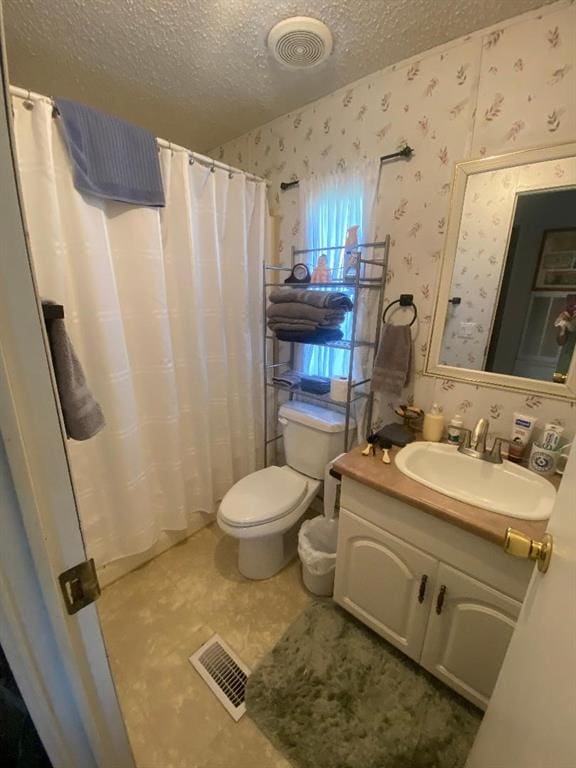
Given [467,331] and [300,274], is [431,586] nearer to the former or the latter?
[467,331]

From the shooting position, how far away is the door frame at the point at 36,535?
1.22 feet

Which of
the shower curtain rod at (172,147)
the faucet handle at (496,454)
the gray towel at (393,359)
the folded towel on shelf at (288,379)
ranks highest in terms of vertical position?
the shower curtain rod at (172,147)

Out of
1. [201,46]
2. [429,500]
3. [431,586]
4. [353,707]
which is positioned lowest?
[353,707]

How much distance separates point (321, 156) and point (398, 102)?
40 cm

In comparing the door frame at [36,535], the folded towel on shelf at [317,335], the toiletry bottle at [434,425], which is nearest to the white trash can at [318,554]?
the toiletry bottle at [434,425]

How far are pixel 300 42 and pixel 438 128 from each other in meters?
0.61

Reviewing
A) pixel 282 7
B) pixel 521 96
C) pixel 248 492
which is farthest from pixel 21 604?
pixel 521 96

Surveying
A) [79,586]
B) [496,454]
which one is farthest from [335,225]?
[79,586]

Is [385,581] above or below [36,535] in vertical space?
below

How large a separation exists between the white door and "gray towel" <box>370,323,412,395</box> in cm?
92

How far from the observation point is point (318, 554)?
147 centimetres

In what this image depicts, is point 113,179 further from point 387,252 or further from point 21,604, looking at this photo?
point 21,604

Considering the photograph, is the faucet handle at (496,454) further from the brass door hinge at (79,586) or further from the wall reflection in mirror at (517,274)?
the brass door hinge at (79,586)

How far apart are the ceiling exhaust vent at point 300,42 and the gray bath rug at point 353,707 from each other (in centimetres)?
230
